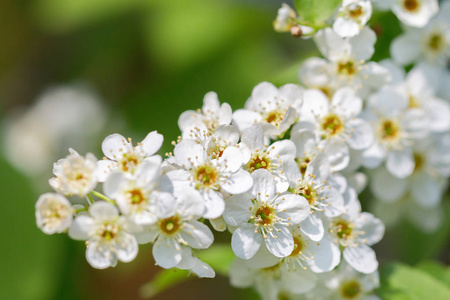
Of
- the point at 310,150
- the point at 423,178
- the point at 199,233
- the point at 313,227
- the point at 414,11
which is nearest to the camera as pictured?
the point at 199,233

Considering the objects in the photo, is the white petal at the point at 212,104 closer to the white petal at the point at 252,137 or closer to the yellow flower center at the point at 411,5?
the white petal at the point at 252,137

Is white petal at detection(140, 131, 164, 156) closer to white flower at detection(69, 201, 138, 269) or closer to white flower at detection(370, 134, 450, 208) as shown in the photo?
white flower at detection(69, 201, 138, 269)

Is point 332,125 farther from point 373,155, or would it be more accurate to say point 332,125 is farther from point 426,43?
point 426,43

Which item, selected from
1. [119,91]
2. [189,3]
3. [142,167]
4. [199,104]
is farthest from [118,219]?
[119,91]

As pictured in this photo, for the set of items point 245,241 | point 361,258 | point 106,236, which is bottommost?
point 361,258

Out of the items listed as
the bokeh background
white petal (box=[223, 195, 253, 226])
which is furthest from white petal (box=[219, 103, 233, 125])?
the bokeh background

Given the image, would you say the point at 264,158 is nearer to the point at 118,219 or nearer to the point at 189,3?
the point at 118,219

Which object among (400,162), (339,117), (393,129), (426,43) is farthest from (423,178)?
(339,117)
